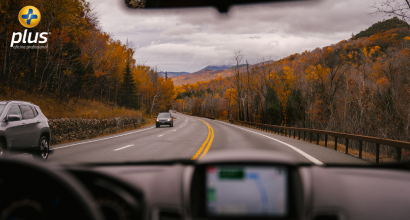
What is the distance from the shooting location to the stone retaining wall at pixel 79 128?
15555 mm

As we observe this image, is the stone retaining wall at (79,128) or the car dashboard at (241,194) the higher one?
the car dashboard at (241,194)

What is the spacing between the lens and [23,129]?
847cm

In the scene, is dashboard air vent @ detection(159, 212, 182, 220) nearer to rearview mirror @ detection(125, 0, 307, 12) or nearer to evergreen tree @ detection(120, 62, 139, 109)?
rearview mirror @ detection(125, 0, 307, 12)

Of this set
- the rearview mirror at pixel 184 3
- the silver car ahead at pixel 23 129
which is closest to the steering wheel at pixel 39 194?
the rearview mirror at pixel 184 3

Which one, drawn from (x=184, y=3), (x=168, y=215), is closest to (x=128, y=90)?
(x=184, y=3)

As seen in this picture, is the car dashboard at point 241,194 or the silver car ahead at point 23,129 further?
the silver car ahead at point 23,129

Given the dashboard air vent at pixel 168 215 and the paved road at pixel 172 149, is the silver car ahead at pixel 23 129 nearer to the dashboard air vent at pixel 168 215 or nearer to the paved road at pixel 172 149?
the paved road at pixel 172 149

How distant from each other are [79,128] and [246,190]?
60.0 ft

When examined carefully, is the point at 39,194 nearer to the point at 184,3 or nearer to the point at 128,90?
the point at 184,3

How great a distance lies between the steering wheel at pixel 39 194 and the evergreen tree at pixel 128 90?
66615 millimetres

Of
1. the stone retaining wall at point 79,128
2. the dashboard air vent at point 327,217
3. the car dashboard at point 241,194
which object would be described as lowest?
the stone retaining wall at point 79,128

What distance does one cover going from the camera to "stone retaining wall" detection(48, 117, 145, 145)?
51.0ft

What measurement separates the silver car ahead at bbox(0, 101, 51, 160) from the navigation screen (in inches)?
289

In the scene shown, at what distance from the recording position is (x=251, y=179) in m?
2.49
